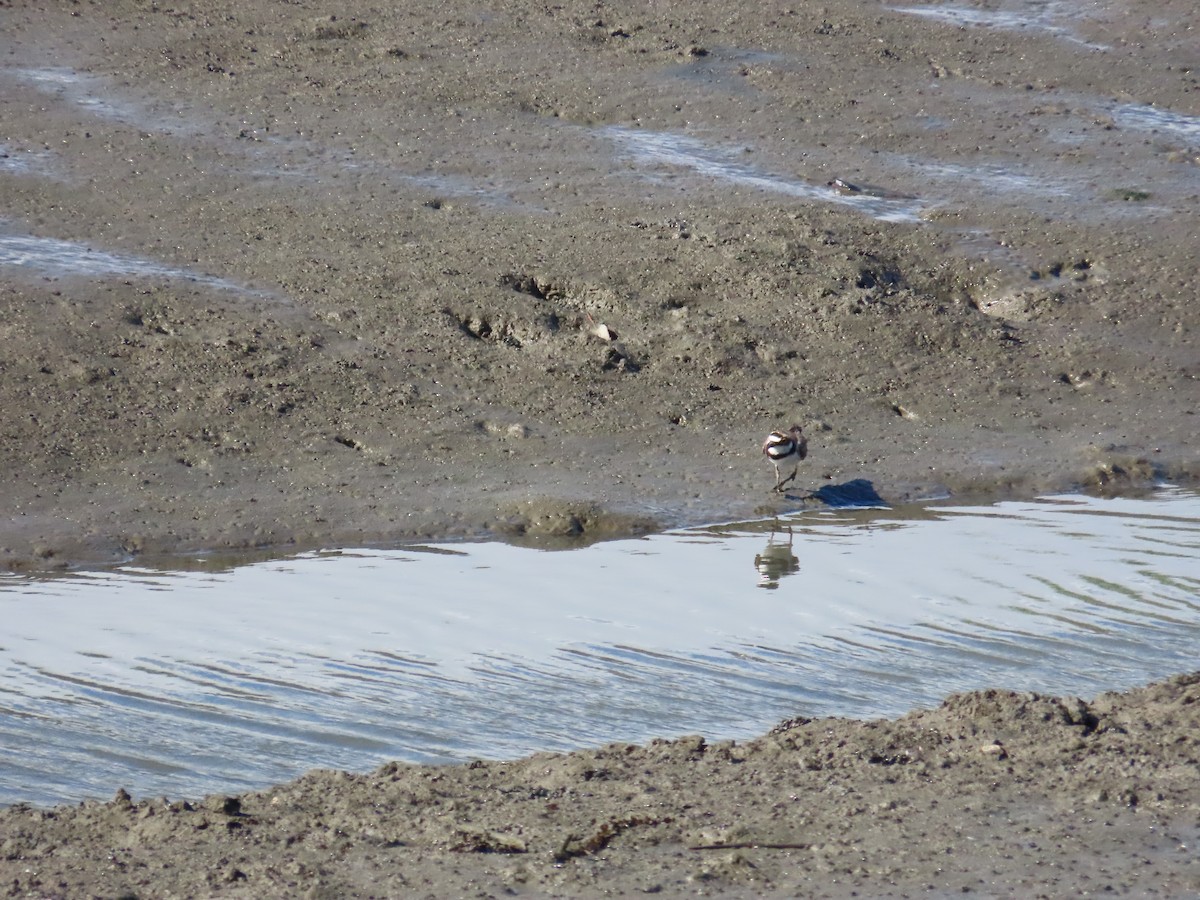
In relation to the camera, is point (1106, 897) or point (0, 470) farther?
point (0, 470)

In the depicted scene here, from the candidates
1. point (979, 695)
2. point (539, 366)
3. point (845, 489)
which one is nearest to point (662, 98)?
point (539, 366)

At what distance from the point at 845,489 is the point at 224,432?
4.24m

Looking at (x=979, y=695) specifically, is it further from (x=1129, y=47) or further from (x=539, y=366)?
(x=1129, y=47)

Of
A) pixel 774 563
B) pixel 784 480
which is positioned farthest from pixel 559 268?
pixel 774 563

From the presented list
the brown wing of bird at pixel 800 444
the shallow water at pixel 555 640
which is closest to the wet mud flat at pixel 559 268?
the brown wing of bird at pixel 800 444

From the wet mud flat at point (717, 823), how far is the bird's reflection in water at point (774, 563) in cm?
288

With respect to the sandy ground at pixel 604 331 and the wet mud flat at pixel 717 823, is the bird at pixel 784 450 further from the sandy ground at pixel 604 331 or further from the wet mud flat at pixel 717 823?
the wet mud flat at pixel 717 823

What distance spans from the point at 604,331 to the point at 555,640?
14.9ft

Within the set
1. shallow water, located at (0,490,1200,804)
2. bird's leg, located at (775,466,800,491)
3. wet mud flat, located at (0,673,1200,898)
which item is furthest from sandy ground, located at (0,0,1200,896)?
shallow water, located at (0,490,1200,804)

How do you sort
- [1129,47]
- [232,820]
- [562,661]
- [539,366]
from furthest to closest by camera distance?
[1129,47], [539,366], [562,661], [232,820]

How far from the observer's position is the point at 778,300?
12.6 metres

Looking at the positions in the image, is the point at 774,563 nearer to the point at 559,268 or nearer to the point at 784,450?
the point at 784,450

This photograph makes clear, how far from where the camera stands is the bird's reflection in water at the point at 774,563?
926 cm

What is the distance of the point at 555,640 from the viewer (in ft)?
26.0
